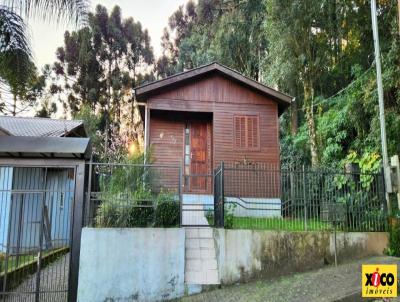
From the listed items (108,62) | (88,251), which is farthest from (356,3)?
(108,62)

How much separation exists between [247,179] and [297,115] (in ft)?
37.8

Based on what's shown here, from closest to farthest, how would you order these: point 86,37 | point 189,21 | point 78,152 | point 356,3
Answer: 1. point 78,152
2. point 86,37
3. point 356,3
4. point 189,21

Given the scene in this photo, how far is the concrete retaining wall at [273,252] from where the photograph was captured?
309 inches

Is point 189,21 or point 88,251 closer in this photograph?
point 88,251

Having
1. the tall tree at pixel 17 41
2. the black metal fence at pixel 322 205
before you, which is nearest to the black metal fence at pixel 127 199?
the black metal fence at pixel 322 205

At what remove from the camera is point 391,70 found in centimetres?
1117

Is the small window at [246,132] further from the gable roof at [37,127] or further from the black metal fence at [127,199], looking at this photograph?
the gable roof at [37,127]

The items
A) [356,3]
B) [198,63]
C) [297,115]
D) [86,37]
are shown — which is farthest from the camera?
[198,63]

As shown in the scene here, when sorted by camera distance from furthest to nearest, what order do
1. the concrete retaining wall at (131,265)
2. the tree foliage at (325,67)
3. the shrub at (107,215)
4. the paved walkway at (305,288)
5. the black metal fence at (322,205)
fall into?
the tree foliage at (325,67) < the black metal fence at (322,205) < the shrub at (107,215) < the concrete retaining wall at (131,265) < the paved walkway at (305,288)

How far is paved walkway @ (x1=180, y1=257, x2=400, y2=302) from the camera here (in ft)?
20.9

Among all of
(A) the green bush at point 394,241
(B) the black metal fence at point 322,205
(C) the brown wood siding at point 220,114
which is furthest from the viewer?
(C) the brown wood siding at point 220,114

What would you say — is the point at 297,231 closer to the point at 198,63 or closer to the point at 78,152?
the point at 78,152

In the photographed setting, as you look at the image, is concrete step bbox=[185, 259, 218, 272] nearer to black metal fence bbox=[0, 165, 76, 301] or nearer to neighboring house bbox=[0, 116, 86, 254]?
black metal fence bbox=[0, 165, 76, 301]

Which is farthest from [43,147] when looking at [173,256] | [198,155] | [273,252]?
[198,155]
